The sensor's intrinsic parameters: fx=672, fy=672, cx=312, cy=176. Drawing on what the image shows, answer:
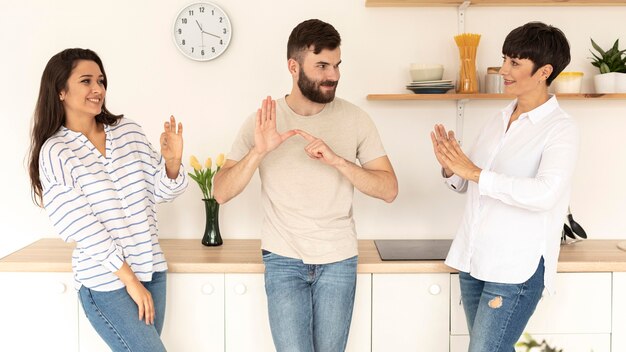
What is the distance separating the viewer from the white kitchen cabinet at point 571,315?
8.13 feet

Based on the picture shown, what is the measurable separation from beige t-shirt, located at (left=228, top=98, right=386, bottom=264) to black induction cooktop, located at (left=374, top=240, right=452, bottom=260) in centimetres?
39

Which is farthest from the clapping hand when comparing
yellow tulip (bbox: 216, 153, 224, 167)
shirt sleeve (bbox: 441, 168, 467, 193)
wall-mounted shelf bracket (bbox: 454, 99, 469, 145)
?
yellow tulip (bbox: 216, 153, 224, 167)

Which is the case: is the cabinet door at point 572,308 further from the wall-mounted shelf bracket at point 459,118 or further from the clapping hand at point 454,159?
the wall-mounted shelf bracket at point 459,118

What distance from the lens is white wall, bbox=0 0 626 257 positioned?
2.88 m

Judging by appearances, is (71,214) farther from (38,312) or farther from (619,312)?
(619,312)

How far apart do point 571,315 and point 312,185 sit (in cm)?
113

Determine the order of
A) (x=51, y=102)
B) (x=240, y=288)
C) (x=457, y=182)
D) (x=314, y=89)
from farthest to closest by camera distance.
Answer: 1. (x=240, y=288)
2. (x=457, y=182)
3. (x=314, y=89)
4. (x=51, y=102)

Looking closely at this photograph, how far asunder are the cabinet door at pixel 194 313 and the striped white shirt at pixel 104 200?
1.08ft

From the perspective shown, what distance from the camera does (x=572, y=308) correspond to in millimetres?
2492

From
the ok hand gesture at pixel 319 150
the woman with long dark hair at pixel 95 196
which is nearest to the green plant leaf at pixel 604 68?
the ok hand gesture at pixel 319 150

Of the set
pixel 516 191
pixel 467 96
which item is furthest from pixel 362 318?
pixel 467 96

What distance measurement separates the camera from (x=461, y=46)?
276 cm

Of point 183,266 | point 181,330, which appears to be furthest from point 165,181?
point 181,330

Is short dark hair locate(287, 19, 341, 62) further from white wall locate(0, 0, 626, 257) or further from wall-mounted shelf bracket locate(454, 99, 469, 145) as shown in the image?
wall-mounted shelf bracket locate(454, 99, 469, 145)
